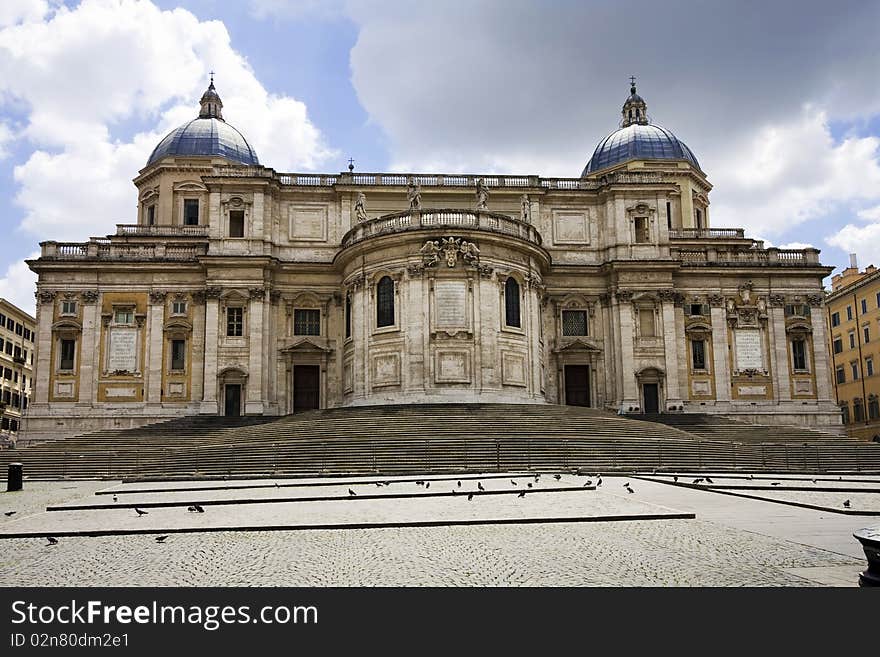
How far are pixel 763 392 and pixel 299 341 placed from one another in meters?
28.6

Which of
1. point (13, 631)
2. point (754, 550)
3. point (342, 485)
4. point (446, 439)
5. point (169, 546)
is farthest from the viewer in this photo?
point (446, 439)

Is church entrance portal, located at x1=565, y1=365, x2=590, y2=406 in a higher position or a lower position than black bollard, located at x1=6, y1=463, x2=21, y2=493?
higher

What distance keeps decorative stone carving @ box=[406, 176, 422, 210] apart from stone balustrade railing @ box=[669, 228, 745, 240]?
718 inches

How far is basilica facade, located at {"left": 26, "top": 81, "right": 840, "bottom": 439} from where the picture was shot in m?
45.0

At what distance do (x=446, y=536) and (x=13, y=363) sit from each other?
70135 millimetres

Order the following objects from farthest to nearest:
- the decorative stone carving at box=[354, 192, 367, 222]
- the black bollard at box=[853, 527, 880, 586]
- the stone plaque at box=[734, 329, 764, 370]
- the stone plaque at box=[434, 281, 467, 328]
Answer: the stone plaque at box=[734, 329, 764, 370] → the decorative stone carving at box=[354, 192, 367, 222] → the stone plaque at box=[434, 281, 467, 328] → the black bollard at box=[853, 527, 880, 586]

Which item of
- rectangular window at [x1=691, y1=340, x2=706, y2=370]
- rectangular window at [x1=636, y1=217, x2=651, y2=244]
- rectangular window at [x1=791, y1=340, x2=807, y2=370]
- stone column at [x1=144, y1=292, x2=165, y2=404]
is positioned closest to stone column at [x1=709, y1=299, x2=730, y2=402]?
rectangular window at [x1=691, y1=340, x2=706, y2=370]

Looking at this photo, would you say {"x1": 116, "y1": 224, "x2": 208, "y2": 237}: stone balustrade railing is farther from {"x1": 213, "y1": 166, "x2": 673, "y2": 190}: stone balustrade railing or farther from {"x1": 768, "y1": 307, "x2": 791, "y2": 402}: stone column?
{"x1": 768, "y1": 307, "x2": 791, "y2": 402}: stone column

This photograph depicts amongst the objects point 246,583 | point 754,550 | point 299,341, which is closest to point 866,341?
point 299,341

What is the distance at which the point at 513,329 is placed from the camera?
137ft

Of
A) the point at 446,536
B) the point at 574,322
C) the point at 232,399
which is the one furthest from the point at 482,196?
Answer: the point at 446,536

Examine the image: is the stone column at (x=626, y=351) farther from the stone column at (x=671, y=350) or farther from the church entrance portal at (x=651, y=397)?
the stone column at (x=671, y=350)

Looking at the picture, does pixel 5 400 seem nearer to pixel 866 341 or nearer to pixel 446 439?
pixel 446 439

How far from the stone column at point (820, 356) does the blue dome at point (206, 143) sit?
139 ft
